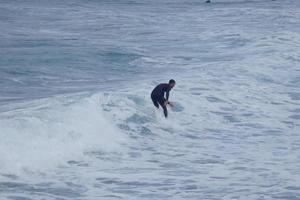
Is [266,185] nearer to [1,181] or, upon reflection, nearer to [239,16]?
[1,181]

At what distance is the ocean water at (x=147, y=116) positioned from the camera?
1381 centimetres

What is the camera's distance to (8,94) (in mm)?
22203

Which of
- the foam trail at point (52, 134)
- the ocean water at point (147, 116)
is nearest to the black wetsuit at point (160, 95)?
the ocean water at point (147, 116)

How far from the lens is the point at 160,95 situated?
19.1m

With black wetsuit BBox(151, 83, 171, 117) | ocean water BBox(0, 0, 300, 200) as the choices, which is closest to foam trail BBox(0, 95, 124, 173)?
ocean water BBox(0, 0, 300, 200)

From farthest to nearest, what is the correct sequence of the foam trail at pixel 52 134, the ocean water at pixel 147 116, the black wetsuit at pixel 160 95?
the black wetsuit at pixel 160 95 → the foam trail at pixel 52 134 → the ocean water at pixel 147 116

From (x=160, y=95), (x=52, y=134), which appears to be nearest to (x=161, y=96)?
(x=160, y=95)

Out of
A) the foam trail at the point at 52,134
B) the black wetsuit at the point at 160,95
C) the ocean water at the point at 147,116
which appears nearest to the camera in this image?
the ocean water at the point at 147,116

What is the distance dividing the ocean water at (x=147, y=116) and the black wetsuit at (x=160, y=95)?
44 cm

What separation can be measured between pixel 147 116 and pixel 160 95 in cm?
74

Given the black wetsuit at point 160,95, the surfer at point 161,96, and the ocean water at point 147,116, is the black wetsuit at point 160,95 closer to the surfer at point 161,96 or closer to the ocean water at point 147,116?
the surfer at point 161,96

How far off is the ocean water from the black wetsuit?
0.44 m

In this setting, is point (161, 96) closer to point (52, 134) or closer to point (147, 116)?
point (147, 116)

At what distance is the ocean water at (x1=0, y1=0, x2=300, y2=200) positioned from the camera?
1381 cm
